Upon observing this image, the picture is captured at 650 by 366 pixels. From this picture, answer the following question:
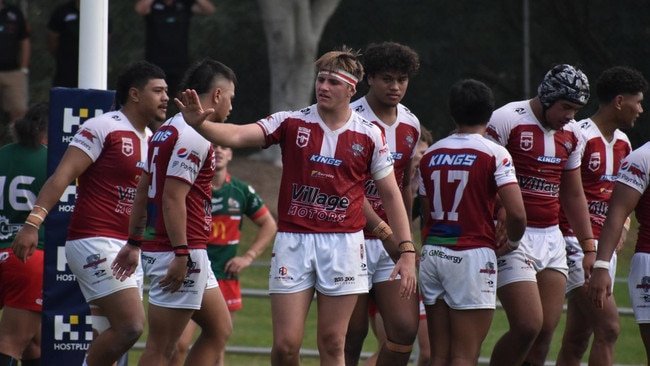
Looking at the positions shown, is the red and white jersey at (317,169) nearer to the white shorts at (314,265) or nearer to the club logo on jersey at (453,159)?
the white shorts at (314,265)

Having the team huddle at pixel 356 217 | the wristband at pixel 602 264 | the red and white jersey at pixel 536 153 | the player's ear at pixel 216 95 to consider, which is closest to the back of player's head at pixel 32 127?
the team huddle at pixel 356 217

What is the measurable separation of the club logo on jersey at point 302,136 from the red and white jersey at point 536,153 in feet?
5.38

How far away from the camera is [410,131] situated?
309 inches

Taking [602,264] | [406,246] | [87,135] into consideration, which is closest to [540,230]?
[602,264]

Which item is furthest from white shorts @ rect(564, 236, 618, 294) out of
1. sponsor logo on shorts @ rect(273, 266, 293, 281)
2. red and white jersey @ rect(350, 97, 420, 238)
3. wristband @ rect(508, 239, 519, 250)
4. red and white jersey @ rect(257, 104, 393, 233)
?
sponsor logo on shorts @ rect(273, 266, 293, 281)

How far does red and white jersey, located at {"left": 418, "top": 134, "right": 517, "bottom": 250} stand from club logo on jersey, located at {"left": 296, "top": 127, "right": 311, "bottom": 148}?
38.5 inches

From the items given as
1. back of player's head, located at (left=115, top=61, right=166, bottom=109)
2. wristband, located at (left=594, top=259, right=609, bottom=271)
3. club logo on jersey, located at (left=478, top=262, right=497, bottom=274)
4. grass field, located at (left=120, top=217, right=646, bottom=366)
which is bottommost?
grass field, located at (left=120, top=217, right=646, bottom=366)

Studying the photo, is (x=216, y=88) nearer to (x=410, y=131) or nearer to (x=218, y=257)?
(x=410, y=131)

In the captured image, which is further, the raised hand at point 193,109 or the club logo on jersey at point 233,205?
the club logo on jersey at point 233,205

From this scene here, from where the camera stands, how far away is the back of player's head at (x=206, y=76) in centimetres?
718

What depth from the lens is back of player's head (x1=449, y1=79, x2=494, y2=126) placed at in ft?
24.7

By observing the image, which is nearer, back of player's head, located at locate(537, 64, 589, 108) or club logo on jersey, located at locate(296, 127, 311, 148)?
club logo on jersey, located at locate(296, 127, 311, 148)

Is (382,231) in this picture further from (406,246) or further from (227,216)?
(227,216)

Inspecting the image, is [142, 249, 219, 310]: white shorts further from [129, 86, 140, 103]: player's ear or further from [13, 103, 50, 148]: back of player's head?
[13, 103, 50, 148]: back of player's head
